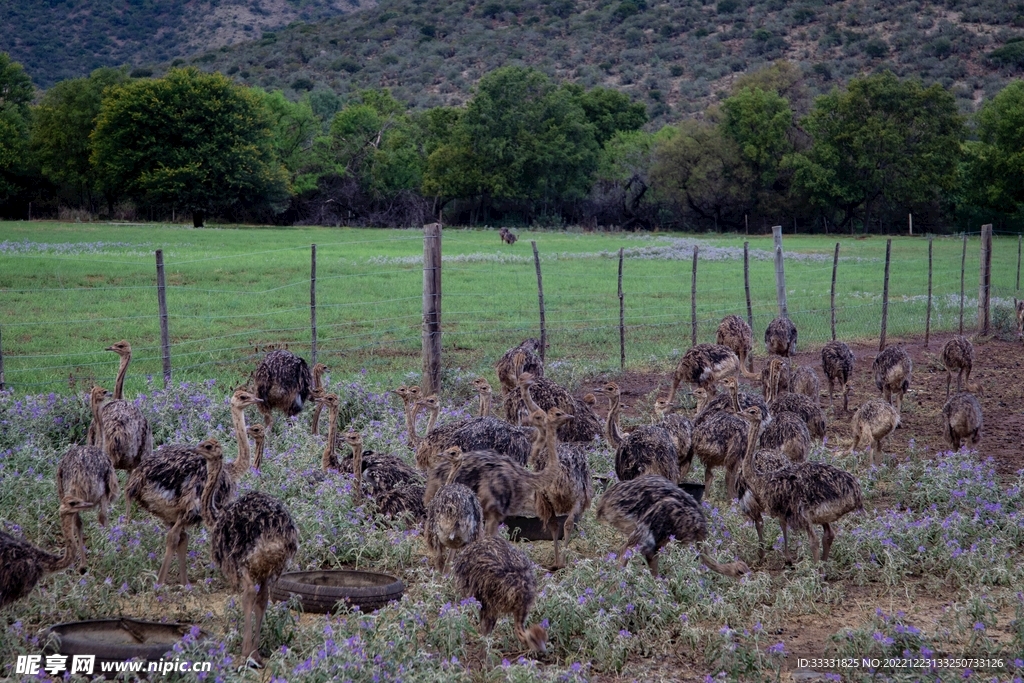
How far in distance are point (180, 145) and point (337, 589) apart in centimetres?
4991

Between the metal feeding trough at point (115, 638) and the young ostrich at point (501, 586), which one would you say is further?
the young ostrich at point (501, 586)

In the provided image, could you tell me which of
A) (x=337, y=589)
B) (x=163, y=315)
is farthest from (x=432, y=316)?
(x=337, y=589)

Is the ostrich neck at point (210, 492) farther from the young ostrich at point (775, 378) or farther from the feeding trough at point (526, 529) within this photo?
the young ostrich at point (775, 378)

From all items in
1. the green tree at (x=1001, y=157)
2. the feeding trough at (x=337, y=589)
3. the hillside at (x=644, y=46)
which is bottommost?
the feeding trough at (x=337, y=589)

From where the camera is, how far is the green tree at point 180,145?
167ft

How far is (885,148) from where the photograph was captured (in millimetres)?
51875

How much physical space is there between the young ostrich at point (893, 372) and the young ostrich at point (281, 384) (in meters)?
6.93

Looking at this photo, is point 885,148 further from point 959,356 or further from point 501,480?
point 501,480

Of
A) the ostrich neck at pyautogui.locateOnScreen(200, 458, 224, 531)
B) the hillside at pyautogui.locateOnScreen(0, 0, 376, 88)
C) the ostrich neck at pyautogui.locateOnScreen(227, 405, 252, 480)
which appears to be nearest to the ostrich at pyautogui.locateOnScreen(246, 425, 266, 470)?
the ostrich neck at pyautogui.locateOnScreen(227, 405, 252, 480)

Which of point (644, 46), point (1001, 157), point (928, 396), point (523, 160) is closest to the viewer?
point (928, 396)

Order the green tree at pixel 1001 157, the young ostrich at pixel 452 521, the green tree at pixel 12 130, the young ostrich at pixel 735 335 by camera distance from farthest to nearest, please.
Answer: the green tree at pixel 12 130, the green tree at pixel 1001 157, the young ostrich at pixel 735 335, the young ostrich at pixel 452 521

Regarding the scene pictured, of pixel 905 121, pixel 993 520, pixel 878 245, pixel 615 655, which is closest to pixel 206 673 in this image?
pixel 615 655

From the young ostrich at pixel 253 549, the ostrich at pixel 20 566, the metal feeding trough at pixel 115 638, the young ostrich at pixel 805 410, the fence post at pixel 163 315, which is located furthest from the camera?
the fence post at pixel 163 315

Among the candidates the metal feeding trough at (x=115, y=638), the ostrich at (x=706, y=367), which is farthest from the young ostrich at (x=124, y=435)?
the ostrich at (x=706, y=367)
